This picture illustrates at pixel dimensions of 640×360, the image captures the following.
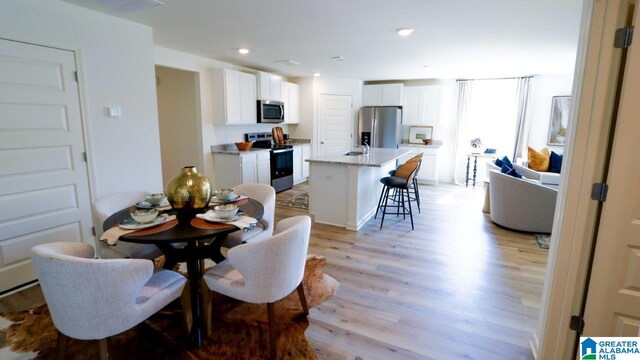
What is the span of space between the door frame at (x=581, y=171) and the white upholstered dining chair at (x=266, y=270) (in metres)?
1.40

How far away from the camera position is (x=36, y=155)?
260cm

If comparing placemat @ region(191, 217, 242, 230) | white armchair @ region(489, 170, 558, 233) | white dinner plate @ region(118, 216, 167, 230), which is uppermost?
white dinner plate @ region(118, 216, 167, 230)

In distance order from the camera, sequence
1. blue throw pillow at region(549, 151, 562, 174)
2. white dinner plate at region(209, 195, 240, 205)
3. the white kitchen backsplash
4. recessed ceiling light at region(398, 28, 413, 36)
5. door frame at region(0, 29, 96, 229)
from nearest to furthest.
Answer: white dinner plate at region(209, 195, 240, 205) < door frame at region(0, 29, 96, 229) < recessed ceiling light at region(398, 28, 413, 36) < blue throw pillow at region(549, 151, 562, 174) < the white kitchen backsplash

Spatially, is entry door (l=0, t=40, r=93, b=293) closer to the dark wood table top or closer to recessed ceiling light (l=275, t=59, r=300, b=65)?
the dark wood table top

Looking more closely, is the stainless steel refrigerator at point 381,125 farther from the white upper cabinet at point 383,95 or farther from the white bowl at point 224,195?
the white bowl at point 224,195

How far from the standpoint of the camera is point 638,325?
153cm

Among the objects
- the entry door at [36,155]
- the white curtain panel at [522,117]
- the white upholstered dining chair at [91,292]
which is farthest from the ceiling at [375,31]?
the white upholstered dining chair at [91,292]

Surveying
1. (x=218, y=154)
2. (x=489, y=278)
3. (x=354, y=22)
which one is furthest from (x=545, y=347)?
(x=218, y=154)

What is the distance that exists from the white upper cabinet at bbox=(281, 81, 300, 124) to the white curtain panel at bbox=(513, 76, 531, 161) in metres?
4.59

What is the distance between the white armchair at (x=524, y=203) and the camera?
3877 millimetres

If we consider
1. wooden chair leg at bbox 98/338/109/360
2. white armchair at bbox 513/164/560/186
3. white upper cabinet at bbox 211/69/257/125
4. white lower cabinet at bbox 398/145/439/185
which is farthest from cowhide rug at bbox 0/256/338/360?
white lower cabinet at bbox 398/145/439/185

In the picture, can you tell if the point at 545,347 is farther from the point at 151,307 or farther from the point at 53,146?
the point at 53,146

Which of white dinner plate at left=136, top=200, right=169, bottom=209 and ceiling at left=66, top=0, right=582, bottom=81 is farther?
ceiling at left=66, top=0, right=582, bottom=81

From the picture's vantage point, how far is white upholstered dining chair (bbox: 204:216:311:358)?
1.72 metres
